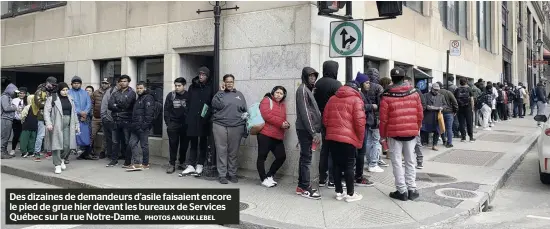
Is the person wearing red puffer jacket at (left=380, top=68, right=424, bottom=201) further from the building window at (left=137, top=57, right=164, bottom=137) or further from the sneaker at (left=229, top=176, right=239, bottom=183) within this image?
the building window at (left=137, top=57, right=164, bottom=137)

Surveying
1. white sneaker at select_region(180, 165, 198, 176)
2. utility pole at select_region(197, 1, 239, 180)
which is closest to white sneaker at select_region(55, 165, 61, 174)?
white sneaker at select_region(180, 165, 198, 176)

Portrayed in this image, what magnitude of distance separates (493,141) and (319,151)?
23.9 ft

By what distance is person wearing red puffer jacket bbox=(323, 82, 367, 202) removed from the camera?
18.9 feet

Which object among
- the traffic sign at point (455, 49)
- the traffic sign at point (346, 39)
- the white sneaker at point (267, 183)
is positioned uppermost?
the traffic sign at point (455, 49)

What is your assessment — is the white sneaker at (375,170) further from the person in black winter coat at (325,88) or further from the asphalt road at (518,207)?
the asphalt road at (518,207)

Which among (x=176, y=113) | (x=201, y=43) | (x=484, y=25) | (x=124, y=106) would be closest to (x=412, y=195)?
(x=176, y=113)

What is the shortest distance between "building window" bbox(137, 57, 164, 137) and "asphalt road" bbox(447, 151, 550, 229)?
681 cm

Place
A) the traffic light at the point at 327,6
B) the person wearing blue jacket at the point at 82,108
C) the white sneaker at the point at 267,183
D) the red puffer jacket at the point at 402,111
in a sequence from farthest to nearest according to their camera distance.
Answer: the person wearing blue jacket at the point at 82,108
the white sneaker at the point at 267,183
the traffic light at the point at 327,6
the red puffer jacket at the point at 402,111

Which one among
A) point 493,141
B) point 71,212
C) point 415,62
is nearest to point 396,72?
point 71,212

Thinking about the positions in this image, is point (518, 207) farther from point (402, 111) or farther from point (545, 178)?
point (402, 111)

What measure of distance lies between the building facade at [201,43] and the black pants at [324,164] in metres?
0.68

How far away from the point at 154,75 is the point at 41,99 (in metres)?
2.42

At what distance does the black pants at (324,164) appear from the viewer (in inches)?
260
